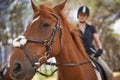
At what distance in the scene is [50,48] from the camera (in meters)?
5.71

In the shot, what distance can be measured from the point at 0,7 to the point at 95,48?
8.37 m

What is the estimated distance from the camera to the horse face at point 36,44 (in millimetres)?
5430

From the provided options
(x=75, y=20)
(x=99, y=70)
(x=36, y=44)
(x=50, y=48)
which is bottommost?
(x=99, y=70)

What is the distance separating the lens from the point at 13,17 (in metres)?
15.9

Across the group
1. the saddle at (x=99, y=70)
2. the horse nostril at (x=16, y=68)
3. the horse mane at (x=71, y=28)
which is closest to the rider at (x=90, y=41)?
the saddle at (x=99, y=70)

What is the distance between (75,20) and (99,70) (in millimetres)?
10657

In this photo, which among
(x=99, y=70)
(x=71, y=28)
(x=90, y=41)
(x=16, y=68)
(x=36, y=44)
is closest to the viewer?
(x=16, y=68)

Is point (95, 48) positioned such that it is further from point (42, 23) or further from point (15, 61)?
point (15, 61)

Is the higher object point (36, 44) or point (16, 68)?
point (36, 44)

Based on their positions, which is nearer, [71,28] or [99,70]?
[71,28]

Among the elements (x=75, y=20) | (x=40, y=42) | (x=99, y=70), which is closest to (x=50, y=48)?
(x=40, y=42)

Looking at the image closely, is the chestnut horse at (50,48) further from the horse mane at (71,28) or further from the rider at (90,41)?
the rider at (90,41)

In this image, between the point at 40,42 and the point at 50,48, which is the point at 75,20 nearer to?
the point at 50,48

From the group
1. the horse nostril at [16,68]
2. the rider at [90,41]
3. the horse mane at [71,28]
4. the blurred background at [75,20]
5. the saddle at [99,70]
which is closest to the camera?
the horse nostril at [16,68]
